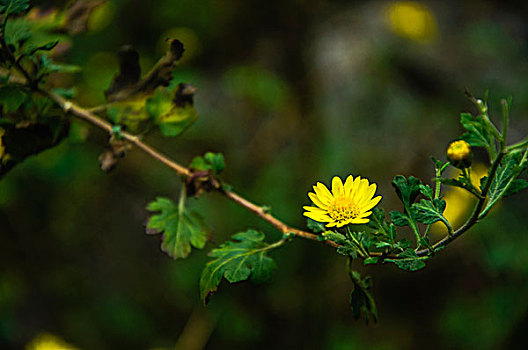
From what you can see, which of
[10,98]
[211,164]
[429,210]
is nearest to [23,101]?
[10,98]

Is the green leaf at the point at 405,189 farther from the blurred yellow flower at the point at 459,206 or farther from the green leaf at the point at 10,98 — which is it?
the blurred yellow flower at the point at 459,206

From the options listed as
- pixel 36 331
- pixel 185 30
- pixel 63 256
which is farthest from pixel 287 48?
pixel 36 331

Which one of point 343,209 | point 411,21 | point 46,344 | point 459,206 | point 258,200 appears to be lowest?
point 46,344

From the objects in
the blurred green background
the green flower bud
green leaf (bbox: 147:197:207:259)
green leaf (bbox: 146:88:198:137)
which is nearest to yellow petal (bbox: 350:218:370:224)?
the green flower bud

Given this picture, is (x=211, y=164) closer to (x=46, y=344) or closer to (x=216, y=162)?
(x=216, y=162)

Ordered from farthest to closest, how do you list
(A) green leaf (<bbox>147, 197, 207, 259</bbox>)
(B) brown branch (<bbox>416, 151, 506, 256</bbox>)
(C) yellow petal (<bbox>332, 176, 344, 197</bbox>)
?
(A) green leaf (<bbox>147, 197, 207, 259</bbox>) < (C) yellow petal (<bbox>332, 176, 344, 197</bbox>) < (B) brown branch (<bbox>416, 151, 506, 256</bbox>)

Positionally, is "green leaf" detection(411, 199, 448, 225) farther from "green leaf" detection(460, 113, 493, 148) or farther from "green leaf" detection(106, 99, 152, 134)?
"green leaf" detection(106, 99, 152, 134)
